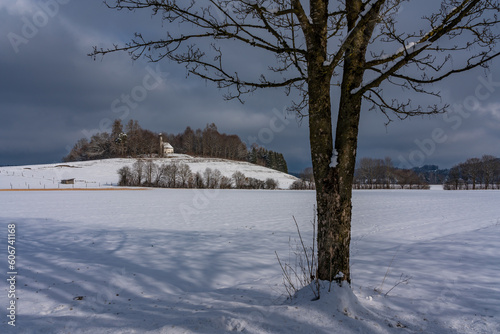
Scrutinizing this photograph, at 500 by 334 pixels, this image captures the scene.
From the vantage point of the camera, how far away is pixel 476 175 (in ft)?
277

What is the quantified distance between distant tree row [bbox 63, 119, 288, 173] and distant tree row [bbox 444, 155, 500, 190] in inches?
2572

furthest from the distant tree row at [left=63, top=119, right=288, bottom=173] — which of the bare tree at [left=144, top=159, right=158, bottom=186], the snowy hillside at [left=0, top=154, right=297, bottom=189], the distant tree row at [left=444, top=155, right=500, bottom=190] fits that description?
the distant tree row at [left=444, top=155, right=500, bottom=190]

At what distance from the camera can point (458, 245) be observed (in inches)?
292

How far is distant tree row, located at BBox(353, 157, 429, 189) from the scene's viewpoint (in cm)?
8081

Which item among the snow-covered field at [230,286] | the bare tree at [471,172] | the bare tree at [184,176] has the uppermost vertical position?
the bare tree at [471,172]

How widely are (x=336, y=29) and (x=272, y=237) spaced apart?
7.78 m

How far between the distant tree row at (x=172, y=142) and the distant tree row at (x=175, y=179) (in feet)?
101

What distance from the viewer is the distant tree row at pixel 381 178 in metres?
80.8

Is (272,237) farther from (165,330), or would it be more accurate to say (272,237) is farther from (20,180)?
(20,180)

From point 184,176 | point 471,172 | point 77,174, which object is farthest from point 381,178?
point 77,174

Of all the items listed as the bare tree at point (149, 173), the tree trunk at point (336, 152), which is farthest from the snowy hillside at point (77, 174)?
the tree trunk at point (336, 152)

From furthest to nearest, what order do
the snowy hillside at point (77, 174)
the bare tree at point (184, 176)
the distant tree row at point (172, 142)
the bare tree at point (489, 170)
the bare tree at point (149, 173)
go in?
the distant tree row at point (172, 142)
the bare tree at point (489, 170)
the bare tree at point (184, 176)
the bare tree at point (149, 173)
the snowy hillside at point (77, 174)

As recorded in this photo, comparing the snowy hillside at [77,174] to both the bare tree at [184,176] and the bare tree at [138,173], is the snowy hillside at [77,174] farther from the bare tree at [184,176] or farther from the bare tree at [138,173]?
the bare tree at [184,176]

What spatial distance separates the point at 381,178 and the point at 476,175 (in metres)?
30.6
